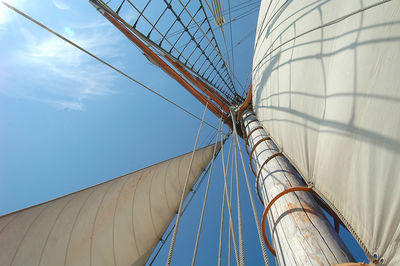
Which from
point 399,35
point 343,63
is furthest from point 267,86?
point 399,35

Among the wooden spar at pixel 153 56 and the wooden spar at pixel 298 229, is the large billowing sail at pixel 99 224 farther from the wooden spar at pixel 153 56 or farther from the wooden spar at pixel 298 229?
the wooden spar at pixel 298 229

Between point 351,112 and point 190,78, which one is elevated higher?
point 190,78

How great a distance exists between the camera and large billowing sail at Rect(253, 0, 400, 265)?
2.37ft

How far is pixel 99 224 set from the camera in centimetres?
270

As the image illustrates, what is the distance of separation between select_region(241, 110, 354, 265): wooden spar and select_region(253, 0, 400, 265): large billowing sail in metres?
0.15

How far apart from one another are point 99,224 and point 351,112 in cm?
316

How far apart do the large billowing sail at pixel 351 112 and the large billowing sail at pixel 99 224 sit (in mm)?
2695

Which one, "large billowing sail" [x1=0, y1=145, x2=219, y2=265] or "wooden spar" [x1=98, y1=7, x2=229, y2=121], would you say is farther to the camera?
"wooden spar" [x1=98, y1=7, x2=229, y2=121]

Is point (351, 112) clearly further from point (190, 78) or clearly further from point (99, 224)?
point (190, 78)

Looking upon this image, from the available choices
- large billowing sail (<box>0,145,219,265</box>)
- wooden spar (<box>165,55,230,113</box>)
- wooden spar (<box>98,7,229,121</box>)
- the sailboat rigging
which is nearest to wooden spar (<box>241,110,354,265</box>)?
the sailboat rigging

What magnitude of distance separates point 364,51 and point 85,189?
329 centimetres

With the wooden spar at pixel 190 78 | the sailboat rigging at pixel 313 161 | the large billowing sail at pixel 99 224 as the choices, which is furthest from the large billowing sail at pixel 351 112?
the wooden spar at pixel 190 78

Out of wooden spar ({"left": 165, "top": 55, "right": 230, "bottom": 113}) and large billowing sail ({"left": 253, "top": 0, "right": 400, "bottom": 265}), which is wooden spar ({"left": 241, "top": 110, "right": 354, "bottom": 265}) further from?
wooden spar ({"left": 165, "top": 55, "right": 230, "bottom": 113})

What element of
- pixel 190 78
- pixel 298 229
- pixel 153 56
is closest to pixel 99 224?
pixel 298 229
